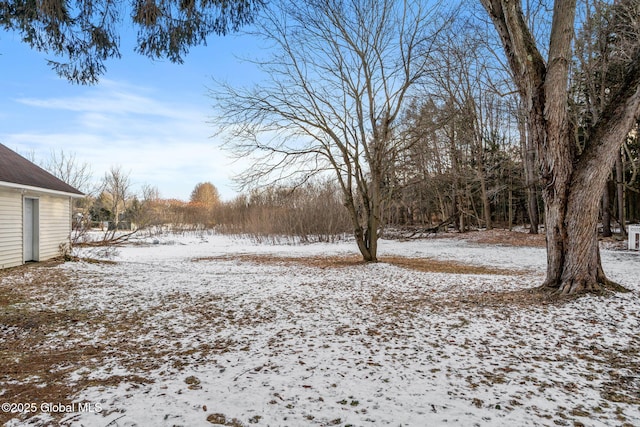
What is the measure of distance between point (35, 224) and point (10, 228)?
3.90ft

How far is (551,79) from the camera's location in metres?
5.34

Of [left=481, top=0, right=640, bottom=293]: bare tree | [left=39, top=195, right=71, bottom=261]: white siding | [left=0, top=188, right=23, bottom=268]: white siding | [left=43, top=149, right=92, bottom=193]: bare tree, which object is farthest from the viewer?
[left=43, top=149, right=92, bottom=193]: bare tree

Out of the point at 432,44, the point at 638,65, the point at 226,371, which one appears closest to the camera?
the point at 226,371

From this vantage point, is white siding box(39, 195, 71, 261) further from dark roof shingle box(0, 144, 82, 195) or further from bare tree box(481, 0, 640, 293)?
bare tree box(481, 0, 640, 293)

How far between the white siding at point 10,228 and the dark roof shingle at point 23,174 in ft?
1.52

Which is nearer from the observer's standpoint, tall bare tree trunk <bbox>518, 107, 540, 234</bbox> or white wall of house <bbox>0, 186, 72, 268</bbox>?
white wall of house <bbox>0, 186, 72, 268</bbox>

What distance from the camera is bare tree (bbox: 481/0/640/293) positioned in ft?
16.8

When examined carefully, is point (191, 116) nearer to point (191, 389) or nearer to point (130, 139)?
point (130, 139)

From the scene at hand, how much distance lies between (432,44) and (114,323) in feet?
32.4

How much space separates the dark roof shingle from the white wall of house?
36cm

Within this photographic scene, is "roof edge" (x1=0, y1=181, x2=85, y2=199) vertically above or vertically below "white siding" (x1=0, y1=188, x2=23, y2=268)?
above

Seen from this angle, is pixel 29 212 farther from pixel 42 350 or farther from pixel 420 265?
pixel 420 265

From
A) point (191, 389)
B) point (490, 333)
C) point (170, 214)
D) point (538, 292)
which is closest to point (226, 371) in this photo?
point (191, 389)

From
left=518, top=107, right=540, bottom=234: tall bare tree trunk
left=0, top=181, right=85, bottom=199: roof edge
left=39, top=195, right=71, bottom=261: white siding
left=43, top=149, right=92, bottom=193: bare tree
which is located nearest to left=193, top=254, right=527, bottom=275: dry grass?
left=39, top=195, right=71, bottom=261: white siding
